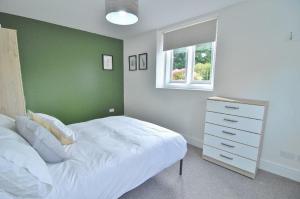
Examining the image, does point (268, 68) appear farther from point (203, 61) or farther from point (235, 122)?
point (203, 61)

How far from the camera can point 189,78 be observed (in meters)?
2.91

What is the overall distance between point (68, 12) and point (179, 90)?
2319 mm

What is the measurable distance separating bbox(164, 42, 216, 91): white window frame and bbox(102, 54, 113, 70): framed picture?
144 centimetres

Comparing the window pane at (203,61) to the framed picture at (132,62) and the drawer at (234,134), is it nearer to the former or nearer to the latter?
the drawer at (234,134)

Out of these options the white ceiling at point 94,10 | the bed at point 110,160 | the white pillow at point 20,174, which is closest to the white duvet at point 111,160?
the bed at point 110,160

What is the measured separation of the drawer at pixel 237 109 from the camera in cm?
177

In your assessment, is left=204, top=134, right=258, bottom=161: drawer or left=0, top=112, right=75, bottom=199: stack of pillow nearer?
left=0, top=112, right=75, bottom=199: stack of pillow

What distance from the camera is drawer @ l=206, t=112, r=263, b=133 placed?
1801mm

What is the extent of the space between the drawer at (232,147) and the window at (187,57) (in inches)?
33.5

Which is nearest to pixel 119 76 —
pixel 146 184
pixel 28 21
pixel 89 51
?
pixel 89 51

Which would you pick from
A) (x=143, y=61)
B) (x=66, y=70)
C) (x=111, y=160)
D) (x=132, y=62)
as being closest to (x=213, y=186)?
(x=111, y=160)

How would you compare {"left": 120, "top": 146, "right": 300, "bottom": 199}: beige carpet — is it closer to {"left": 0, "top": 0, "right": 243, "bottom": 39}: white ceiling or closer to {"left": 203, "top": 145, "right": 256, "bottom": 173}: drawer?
{"left": 203, "top": 145, "right": 256, "bottom": 173}: drawer

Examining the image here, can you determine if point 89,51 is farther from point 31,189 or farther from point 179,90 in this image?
point 31,189

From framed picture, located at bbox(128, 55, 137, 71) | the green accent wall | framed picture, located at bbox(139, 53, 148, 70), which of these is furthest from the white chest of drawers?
the green accent wall
